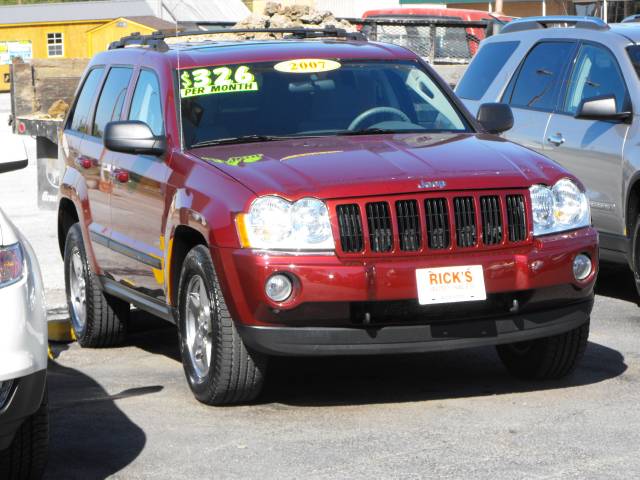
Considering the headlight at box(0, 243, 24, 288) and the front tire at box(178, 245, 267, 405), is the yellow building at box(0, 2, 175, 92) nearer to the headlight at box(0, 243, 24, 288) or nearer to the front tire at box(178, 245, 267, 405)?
the front tire at box(178, 245, 267, 405)

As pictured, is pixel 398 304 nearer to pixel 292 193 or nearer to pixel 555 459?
pixel 292 193

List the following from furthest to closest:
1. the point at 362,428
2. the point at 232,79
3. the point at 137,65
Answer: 1. the point at 137,65
2. the point at 232,79
3. the point at 362,428

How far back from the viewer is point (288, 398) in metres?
6.89

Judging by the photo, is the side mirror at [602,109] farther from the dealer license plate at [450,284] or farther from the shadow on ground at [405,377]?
the dealer license plate at [450,284]

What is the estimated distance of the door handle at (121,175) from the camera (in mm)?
7801

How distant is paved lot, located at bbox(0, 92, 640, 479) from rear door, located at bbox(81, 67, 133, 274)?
66 cm

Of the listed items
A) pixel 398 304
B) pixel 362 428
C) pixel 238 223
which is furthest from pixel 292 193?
pixel 362 428

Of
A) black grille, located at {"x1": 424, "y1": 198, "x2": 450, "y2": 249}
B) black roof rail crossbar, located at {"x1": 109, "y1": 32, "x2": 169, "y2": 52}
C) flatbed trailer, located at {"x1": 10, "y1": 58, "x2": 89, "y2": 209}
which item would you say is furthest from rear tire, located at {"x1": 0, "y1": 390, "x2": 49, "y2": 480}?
flatbed trailer, located at {"x1": 10, "y1": 58, "x2": 89, "y2": 209}

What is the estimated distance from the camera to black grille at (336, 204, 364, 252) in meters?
6.20

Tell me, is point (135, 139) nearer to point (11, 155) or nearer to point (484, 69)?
point (11, 155)

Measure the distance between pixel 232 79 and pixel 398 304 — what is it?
1.88 metres

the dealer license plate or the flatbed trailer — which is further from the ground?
the dealer license plate

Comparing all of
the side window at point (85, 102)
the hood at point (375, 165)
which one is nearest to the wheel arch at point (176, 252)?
the hood at point (375, 165)

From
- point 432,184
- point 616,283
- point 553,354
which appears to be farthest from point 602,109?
point 432,184
